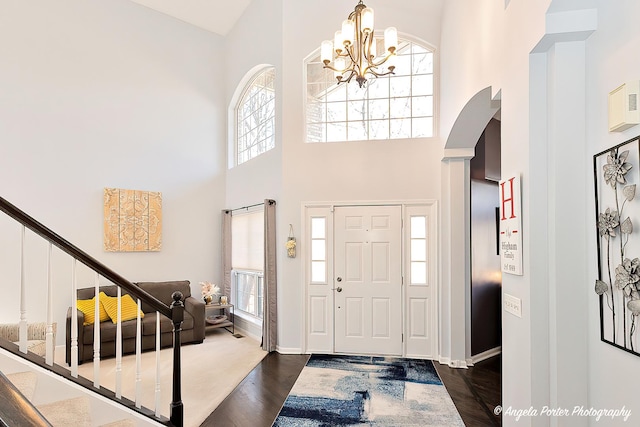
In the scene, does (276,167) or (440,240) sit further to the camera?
(276,167)

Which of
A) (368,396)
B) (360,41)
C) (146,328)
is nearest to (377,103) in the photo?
(360,41)

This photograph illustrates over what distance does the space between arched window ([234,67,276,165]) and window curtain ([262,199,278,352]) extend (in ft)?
4.04

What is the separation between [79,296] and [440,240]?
4.80m

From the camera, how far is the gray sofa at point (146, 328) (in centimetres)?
429

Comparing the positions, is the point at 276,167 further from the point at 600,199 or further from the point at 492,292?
the point at 600,199

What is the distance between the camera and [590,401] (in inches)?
74.6

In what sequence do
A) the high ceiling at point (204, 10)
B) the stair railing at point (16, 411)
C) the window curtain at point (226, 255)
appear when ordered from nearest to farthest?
the stair railing at point (16, 411), the high ceiling at point (204, 10), the window curtain at point (226, 255)

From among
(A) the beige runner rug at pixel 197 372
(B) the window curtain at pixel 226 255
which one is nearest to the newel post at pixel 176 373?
(A) the beige runner rug at pixel 197 372

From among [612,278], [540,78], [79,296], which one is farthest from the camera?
[79,296]

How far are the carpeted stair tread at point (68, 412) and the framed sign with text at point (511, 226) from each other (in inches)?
104

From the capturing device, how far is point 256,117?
5.89 m

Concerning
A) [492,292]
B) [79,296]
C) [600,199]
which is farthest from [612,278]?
[79,296]

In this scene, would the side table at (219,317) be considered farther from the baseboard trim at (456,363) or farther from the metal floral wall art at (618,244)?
the metal floral wall art at (618,244)

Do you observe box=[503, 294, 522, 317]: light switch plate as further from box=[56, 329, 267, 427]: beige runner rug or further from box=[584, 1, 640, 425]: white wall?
box=[56, 329, 267, 427]: beige runner rug
